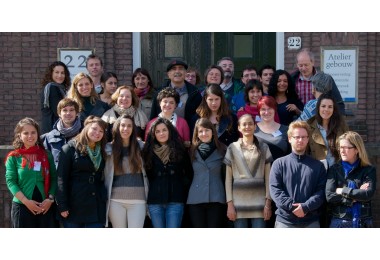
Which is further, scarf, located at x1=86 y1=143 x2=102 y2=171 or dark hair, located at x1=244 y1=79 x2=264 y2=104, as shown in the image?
dark hair, located at x1=244 y1=79 x2=264 y2=104

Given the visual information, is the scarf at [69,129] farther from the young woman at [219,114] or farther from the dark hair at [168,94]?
the young woman at [219,114]

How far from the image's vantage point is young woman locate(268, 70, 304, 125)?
29.3 feet

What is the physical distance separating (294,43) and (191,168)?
3.87 metres

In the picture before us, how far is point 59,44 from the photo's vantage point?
37.6ft

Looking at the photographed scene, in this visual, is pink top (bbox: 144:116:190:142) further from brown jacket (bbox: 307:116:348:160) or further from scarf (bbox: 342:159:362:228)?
scarf (bbox: 342:159:362:228)

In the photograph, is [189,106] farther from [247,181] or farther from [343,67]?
[343,67]

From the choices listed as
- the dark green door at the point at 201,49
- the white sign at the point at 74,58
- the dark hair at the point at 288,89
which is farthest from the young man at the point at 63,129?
the dark green door at the point at 201,49

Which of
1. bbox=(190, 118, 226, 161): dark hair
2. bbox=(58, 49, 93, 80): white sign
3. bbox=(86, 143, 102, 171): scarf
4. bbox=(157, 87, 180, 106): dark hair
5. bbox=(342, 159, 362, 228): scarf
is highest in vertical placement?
bbox=(58, 49, 93, 80): white sign

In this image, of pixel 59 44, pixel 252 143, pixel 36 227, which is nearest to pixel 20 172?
pixel 36 227

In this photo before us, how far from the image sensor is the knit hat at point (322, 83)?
8758 mm

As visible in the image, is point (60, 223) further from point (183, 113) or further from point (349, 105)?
point (349, 105)

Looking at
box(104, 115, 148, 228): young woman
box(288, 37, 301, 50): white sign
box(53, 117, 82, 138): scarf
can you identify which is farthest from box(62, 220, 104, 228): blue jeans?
box(288, 37, 301, 50): white sign

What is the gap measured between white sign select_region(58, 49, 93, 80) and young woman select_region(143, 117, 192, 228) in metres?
3.51

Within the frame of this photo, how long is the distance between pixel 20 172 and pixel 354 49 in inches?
219
